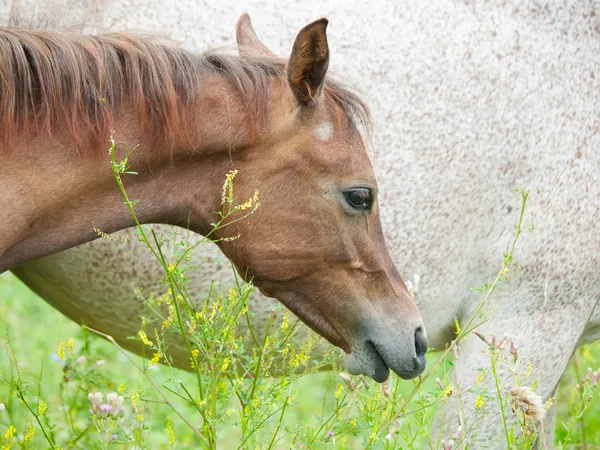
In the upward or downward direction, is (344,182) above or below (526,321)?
above

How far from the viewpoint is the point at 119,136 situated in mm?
2633

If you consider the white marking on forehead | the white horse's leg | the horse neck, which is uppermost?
the white marking on forehead

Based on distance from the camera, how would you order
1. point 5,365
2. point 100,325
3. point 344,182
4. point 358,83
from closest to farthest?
point 344,182 < point 358,83 < point 100,325 < point 5,365

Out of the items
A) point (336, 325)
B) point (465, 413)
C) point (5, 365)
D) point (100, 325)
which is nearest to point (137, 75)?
point (336, 325)

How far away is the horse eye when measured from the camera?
9.16 ft

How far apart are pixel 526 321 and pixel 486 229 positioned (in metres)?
0.43

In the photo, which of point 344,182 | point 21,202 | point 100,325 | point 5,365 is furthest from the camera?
point 5,365

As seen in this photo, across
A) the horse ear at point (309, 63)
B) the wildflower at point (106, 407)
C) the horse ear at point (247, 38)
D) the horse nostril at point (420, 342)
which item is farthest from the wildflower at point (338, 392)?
the horse ear at point (247, 38)

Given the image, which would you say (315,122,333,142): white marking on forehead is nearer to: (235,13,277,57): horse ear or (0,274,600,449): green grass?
(235,13,277,57): horse ear

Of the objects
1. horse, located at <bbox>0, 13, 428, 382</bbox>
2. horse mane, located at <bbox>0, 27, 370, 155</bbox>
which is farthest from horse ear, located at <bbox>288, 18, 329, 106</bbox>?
horse mane, located at <bbox>0, 27, 370, 155</bbox>

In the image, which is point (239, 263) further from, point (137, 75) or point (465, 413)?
point (465, 413)

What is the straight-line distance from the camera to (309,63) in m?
2.62

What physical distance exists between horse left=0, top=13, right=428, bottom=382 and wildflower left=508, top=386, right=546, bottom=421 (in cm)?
47

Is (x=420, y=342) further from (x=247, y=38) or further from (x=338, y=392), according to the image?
(x=247, y=38)
